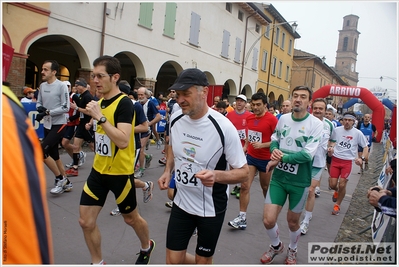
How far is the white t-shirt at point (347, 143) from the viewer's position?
20.6 feet

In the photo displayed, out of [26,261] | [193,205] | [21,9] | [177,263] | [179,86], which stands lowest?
[177,263]

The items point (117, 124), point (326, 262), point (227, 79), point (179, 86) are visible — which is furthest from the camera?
point (227, 79)

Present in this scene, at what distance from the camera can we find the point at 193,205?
98.7 inches

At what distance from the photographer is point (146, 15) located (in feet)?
49.3

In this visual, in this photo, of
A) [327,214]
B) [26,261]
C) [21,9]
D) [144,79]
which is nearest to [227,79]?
[144,79]

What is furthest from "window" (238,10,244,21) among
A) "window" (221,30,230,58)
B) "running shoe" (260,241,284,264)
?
"running shoe" (260,241,284,264)

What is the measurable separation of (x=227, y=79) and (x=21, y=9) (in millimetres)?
15245

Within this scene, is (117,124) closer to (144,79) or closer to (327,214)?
(327,214)

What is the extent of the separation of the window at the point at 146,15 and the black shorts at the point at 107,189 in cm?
1318

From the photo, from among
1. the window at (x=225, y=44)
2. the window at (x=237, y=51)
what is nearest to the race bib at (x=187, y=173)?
the window at (x=225, y=44)

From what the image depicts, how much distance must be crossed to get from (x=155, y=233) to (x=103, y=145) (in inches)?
67.8

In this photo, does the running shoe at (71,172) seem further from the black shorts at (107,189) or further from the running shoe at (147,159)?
the black shorts at (107,189)

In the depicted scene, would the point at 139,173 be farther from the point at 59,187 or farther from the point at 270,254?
the point at 270,254

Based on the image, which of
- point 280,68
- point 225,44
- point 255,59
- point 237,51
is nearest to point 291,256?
point 225,44
